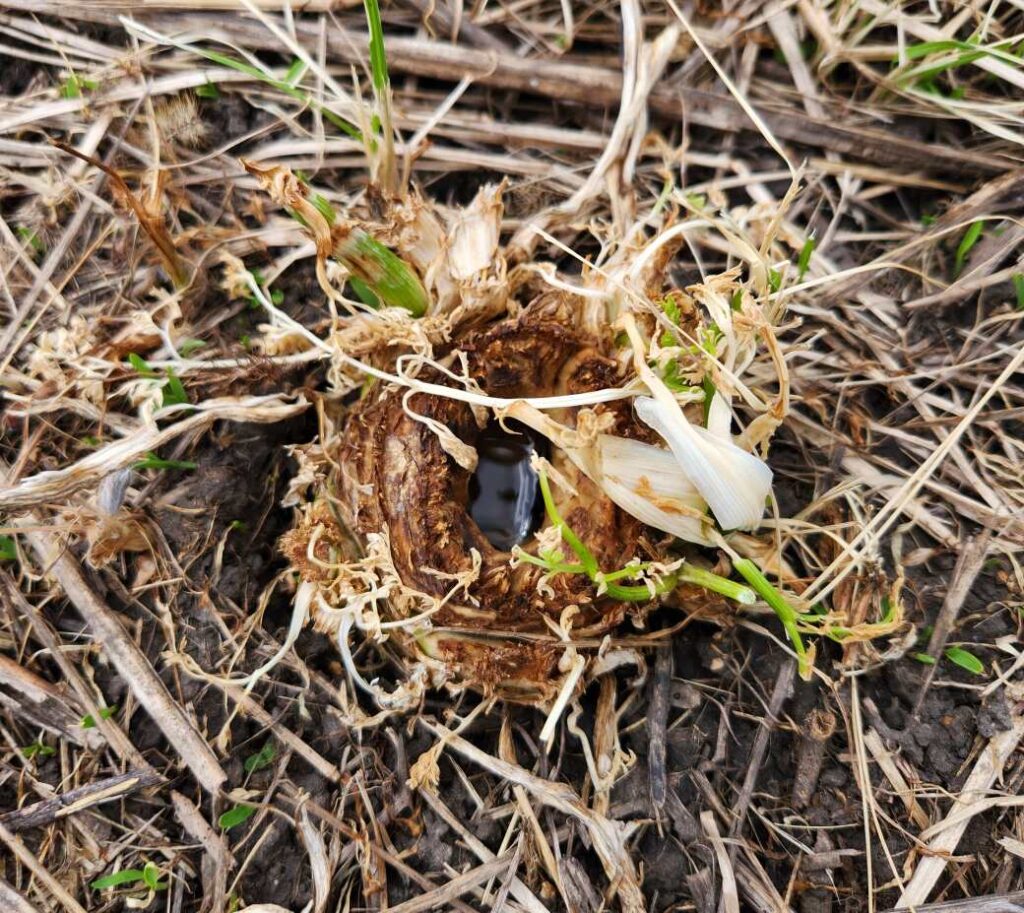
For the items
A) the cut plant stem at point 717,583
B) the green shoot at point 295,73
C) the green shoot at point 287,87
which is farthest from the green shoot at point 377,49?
the cut plant stem at point 717,583

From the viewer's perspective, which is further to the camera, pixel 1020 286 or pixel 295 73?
pixel 295 73

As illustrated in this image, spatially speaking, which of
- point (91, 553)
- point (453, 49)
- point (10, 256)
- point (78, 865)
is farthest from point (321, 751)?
point (453, 49)

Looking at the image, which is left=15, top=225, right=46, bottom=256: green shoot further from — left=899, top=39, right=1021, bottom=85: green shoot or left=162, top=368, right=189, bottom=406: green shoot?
left=899, top=39, right=1021, bottom=85: green shoot

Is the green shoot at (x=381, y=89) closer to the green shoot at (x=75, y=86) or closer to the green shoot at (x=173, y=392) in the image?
the green shoot at (x=173, y=392)

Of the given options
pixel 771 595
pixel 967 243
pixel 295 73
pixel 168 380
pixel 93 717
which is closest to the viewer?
pixel 771 595

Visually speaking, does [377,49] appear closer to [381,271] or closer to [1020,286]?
[381,271]

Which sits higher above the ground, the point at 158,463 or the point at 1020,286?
the point at 1020,286

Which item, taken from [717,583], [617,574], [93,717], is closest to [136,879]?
[93,717]

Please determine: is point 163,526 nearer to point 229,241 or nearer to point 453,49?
point 229,241
